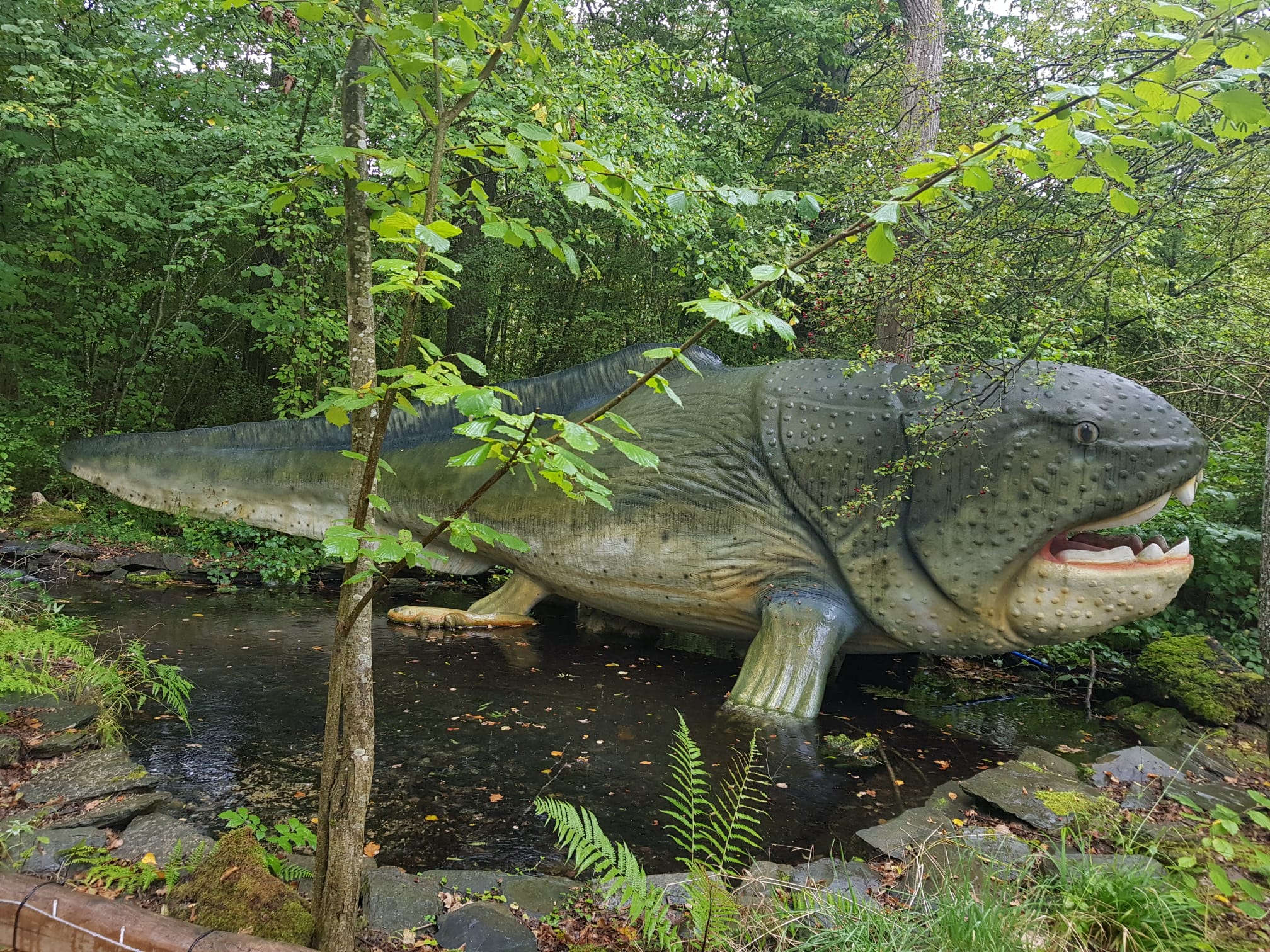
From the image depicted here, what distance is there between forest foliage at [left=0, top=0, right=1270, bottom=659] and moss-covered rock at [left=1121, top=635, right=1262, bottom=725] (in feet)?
1.62

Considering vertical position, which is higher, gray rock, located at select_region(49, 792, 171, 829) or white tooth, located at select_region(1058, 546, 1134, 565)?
white tooth, located at select_region(1058, 546, 1134, 565)

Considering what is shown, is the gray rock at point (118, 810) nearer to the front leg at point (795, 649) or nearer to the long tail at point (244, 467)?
the front leg at point (795, 649)

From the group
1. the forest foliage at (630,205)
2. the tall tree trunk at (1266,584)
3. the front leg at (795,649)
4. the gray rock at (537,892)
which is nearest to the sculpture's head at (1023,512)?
the front leg at (795,649)

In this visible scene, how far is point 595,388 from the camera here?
5898mm

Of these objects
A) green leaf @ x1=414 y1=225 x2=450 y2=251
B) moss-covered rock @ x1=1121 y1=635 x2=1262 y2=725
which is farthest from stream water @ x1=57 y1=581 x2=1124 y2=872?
green leaf @ x1=414 y1=225 x2=450 y2=251

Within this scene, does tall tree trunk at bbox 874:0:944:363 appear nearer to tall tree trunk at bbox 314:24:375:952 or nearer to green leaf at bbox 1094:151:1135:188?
green leaf at bbox 1094:151:1135:188

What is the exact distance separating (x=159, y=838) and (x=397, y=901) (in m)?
0.89

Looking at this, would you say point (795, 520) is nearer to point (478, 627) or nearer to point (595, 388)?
point (595, 388)

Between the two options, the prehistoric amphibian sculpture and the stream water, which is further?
→ the prehistoric amphibian sculpture

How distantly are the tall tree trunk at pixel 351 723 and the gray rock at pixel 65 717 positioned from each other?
1947 mm

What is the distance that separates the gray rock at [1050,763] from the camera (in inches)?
136

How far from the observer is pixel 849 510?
14.4ft

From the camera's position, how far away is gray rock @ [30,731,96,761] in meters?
2.97

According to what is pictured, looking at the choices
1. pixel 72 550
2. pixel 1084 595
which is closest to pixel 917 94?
pixel 1084 595
